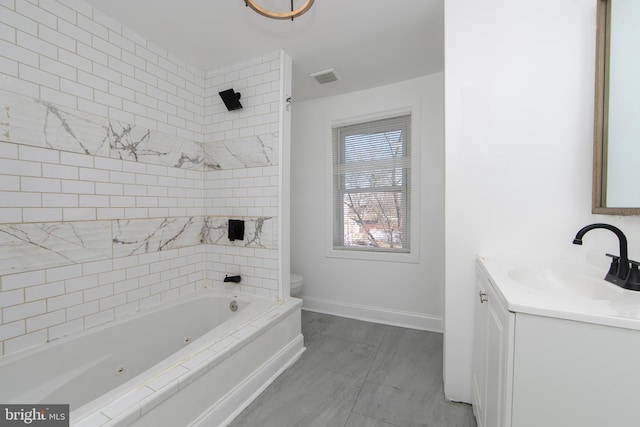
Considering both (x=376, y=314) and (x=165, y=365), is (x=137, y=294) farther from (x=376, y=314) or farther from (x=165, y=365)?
(x=376, y=314)

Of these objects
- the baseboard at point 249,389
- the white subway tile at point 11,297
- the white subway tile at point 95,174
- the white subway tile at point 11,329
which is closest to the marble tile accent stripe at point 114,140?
the white subway tile at point 95,174

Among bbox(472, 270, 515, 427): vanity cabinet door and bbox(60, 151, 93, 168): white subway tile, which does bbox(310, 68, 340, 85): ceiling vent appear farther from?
bbox(472, 270, 515, 427): vanity cabinet door

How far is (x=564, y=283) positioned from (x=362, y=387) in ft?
4.22

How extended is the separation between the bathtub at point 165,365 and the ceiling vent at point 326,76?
206 cm

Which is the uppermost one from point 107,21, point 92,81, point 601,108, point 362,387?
point 107,21

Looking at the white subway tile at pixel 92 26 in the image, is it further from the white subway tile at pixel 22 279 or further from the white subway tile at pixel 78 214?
the white subway tile at pixel 22 279

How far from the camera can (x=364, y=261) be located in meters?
2.71

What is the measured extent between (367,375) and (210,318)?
4.45 ft

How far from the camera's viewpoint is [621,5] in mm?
1075

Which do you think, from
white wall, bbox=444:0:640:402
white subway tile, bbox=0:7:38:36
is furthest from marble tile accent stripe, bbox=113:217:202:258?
white wall, bbox=444:0:640:402

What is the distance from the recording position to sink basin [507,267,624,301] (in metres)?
1.01

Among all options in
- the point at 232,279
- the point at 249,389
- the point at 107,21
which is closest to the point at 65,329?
the point at 232,279

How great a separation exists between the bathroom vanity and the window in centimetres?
169

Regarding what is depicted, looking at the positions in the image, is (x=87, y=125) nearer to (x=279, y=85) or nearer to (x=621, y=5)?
(x=279, y=85)
